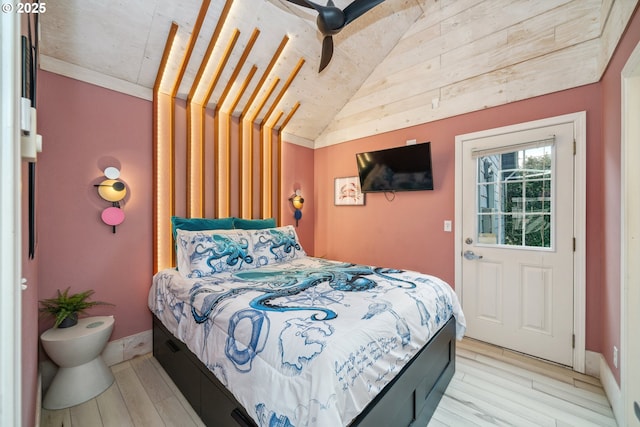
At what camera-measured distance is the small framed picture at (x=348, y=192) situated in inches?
147

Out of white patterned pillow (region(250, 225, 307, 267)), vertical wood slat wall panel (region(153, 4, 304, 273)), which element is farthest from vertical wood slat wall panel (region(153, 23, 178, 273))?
white patterned pillow (region(250, 225, 307, 267))

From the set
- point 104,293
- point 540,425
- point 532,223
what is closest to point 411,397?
point 540,425

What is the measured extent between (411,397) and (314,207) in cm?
303

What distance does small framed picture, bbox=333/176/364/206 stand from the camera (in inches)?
147

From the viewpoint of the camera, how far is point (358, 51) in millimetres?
3121

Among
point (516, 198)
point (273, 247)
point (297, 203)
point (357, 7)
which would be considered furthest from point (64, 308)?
point (516, 198)

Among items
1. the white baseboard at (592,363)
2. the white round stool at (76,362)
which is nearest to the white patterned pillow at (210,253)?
the white round stool at (76,362)

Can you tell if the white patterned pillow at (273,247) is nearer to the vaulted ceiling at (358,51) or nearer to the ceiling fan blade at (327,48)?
the vaulted ceiling at (358,51)

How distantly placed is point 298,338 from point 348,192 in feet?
9.34

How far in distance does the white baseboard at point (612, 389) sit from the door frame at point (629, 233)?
0.22 ft

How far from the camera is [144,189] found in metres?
2.57

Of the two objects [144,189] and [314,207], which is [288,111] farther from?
[144,189]

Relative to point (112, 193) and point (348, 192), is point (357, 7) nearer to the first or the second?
point (348, 192)

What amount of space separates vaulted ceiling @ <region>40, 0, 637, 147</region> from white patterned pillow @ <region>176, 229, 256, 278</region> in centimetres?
147
